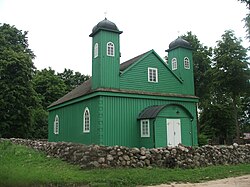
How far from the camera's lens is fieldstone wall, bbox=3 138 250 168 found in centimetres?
1470

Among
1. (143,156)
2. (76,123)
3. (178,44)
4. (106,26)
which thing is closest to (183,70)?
(178,44)

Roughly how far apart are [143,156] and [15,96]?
23.6 meters

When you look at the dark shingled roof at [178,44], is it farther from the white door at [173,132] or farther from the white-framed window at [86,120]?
the white-framed window at [86,120]

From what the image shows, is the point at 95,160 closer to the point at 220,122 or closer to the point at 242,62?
the point at 242,62

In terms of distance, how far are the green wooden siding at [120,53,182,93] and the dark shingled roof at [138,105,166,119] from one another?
1725 mm

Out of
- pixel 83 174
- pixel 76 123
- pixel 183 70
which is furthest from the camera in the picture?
pixel 183 70

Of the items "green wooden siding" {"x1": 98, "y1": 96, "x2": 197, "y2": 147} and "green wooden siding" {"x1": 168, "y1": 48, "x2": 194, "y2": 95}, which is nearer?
"green wooden siding" {"x1": 98, "y1": 96, "x2": 197, "y2": 147}

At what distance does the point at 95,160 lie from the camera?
570 inches

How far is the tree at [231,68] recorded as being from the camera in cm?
3045

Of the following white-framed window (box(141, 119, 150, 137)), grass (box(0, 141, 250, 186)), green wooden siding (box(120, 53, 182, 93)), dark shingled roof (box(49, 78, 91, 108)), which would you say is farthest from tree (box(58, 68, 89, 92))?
grass (box(0, 141, 250, 186))

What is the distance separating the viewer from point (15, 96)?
35094mm

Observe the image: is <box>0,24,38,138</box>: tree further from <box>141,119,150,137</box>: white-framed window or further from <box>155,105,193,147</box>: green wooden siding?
<box>155,105,193,147</box>: green wooden siding

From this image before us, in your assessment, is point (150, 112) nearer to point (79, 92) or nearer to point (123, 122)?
point (123, 122)

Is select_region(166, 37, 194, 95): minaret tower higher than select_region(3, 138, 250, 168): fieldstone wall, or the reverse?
select_region(166, 37, 194, 95): minaret tower
